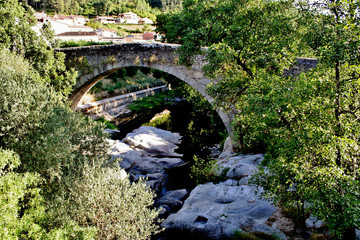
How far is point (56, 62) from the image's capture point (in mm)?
14930

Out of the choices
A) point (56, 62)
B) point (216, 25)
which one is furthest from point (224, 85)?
point (56, 62)

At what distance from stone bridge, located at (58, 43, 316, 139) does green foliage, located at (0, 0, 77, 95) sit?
1.06 m

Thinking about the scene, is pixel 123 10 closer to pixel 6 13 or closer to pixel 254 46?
pixel 6 13

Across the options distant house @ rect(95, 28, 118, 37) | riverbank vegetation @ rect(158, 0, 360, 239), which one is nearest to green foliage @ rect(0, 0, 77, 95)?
riverbank vegetation @ rect(158, 0, 360, 239)

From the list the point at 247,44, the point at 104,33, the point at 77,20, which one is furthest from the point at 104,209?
the point at 77,20

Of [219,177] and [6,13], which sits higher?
[6,13]

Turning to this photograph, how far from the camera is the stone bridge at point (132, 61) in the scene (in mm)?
13289

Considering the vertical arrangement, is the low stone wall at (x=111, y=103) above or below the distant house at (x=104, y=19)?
below

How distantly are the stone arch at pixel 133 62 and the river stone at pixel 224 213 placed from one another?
435 cm

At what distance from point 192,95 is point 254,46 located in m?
15.7

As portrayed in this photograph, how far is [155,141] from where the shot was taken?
16812mm

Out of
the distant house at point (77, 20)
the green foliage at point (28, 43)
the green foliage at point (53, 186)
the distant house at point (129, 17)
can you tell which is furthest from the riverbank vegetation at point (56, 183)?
the distant house at point (129, 17)

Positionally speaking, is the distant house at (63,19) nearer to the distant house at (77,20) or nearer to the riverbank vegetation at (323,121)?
the distant house at (77,20)

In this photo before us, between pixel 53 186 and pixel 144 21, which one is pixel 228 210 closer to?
pixel 53 186
